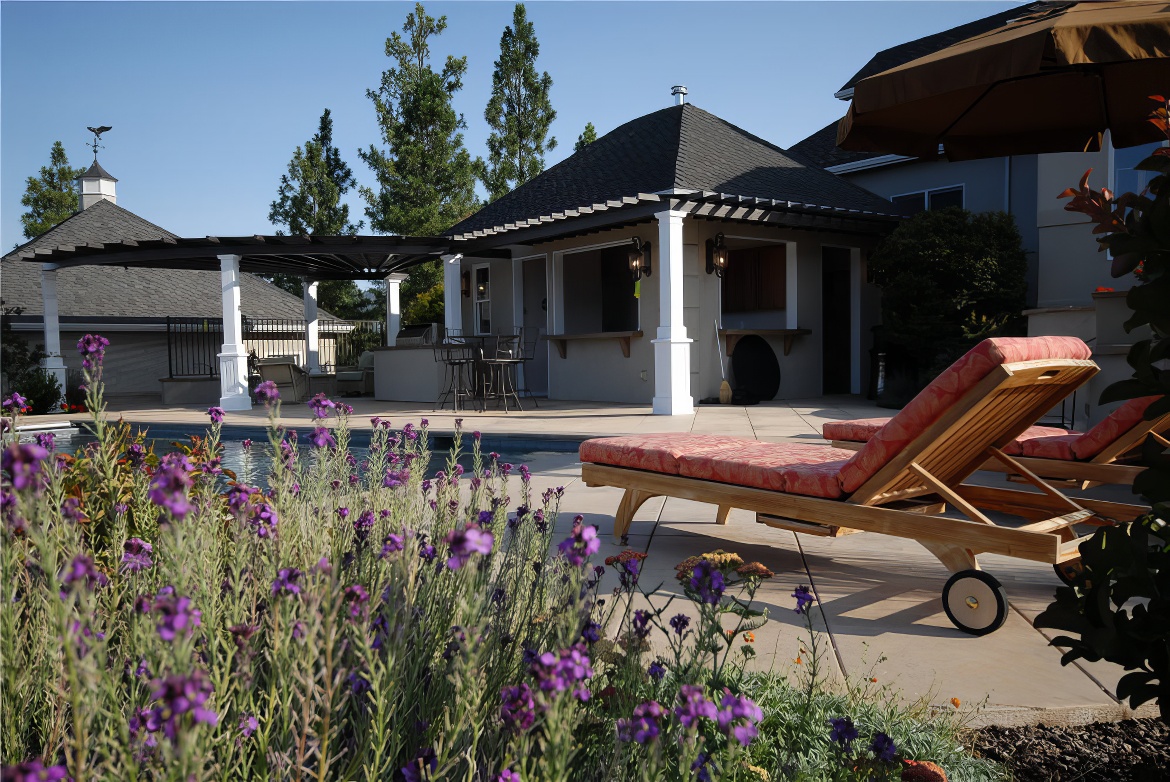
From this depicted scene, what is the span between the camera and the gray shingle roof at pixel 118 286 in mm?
22188

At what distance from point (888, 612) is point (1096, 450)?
1720mm

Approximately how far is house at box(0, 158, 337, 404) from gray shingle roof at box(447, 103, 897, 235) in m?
10.1


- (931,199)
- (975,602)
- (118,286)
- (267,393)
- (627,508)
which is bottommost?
(975,602)

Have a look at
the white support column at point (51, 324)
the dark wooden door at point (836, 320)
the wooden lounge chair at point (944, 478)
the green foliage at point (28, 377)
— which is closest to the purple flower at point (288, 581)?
the wooden lounge chair at point (944, 478)

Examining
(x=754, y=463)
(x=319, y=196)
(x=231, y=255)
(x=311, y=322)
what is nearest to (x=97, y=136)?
(x=319, y=196)

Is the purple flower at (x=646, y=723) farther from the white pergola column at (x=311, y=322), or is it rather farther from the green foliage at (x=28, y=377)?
the white pergola column at (x=311, y=322)

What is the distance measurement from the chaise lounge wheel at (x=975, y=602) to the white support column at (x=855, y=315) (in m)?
11.3

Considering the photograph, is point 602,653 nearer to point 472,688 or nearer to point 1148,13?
point 472,688

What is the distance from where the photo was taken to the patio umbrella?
3699mm

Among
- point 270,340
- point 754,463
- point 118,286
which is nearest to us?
point 754,463

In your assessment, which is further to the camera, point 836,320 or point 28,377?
point 28,377

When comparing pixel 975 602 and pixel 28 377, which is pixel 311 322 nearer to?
pixel 28 377

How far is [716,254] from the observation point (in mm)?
11812

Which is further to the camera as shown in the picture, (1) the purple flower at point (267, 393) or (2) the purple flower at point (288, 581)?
(1) the purple flower at point (267, 393)
